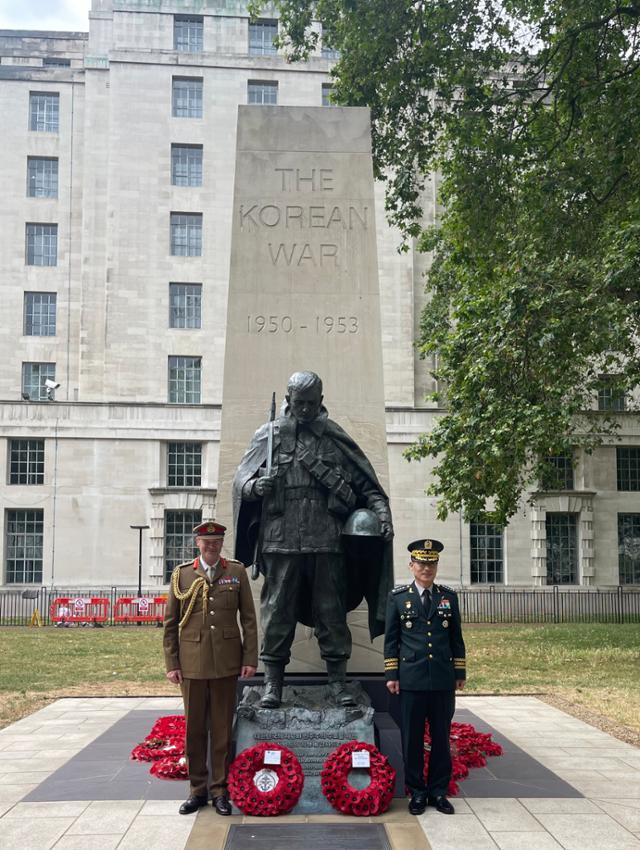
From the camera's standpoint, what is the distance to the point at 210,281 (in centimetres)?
3625

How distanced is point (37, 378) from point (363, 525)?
31735 mm

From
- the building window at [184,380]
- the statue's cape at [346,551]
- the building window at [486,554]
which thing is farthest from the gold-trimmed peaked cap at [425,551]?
the building window at [184,380]

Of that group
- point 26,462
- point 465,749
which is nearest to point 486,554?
point 26,462

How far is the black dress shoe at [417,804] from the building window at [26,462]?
3009cm

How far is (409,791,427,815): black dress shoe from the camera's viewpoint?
22.4 feet

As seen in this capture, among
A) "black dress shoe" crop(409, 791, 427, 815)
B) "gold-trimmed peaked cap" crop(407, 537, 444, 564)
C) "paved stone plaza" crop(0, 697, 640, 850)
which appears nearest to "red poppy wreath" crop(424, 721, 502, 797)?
"paved stone plaza" crop(0, 697, 640, 850)

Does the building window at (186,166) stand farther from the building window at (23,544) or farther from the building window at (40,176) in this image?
the building window at (23,544)

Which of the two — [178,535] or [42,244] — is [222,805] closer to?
[178,535]

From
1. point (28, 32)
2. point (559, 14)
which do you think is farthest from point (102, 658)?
point (28, 32)

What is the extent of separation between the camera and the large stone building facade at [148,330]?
113 ft

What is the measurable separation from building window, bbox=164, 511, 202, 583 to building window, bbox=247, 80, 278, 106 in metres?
17.1

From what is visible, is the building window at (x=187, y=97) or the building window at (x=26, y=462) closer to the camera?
the building window at (x=26, y=462)

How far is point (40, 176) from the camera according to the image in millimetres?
37562

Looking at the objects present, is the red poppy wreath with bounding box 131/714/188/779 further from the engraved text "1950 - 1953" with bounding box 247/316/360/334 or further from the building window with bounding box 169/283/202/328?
the building window with bounding box 169/283/202/328
